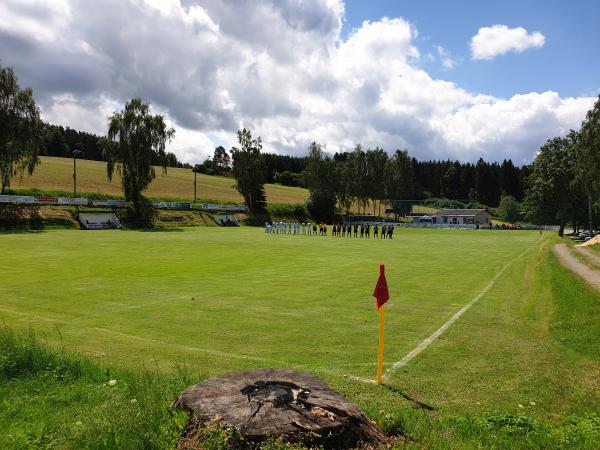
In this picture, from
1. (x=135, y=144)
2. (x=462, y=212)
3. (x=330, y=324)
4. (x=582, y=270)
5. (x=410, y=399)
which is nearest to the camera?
(x=410, y=399)

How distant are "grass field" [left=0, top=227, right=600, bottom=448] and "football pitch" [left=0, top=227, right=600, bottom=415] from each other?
1.5 inches

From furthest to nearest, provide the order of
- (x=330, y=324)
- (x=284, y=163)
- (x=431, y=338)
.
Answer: (x=284, y=163) < (x=330, y=324) < (x=431, y=338)

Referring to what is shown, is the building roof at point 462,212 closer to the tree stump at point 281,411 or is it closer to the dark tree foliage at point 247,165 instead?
the dark tree foliage at point 247,165

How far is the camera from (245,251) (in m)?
28.8

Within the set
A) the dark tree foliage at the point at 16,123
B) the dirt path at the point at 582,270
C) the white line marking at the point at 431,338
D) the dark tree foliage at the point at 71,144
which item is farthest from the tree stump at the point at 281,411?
the dark tree foliage at the point at 71,144

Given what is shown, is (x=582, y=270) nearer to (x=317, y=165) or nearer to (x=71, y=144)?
(x=317, y=165)

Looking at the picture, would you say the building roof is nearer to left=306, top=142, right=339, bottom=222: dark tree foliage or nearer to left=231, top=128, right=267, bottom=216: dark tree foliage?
left=306, top=142, right=339, bottom=222: dark tree foliage

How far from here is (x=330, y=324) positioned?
1065 centimetres

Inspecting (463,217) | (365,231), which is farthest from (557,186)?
(463,217)

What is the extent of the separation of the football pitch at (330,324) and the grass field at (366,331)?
0.04 meters

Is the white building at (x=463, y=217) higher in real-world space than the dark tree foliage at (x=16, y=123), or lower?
lower

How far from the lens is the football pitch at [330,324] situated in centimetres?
720

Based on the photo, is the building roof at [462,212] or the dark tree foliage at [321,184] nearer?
the dark tree foliage at [321,184]

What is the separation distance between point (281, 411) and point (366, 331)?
620 centimetres
